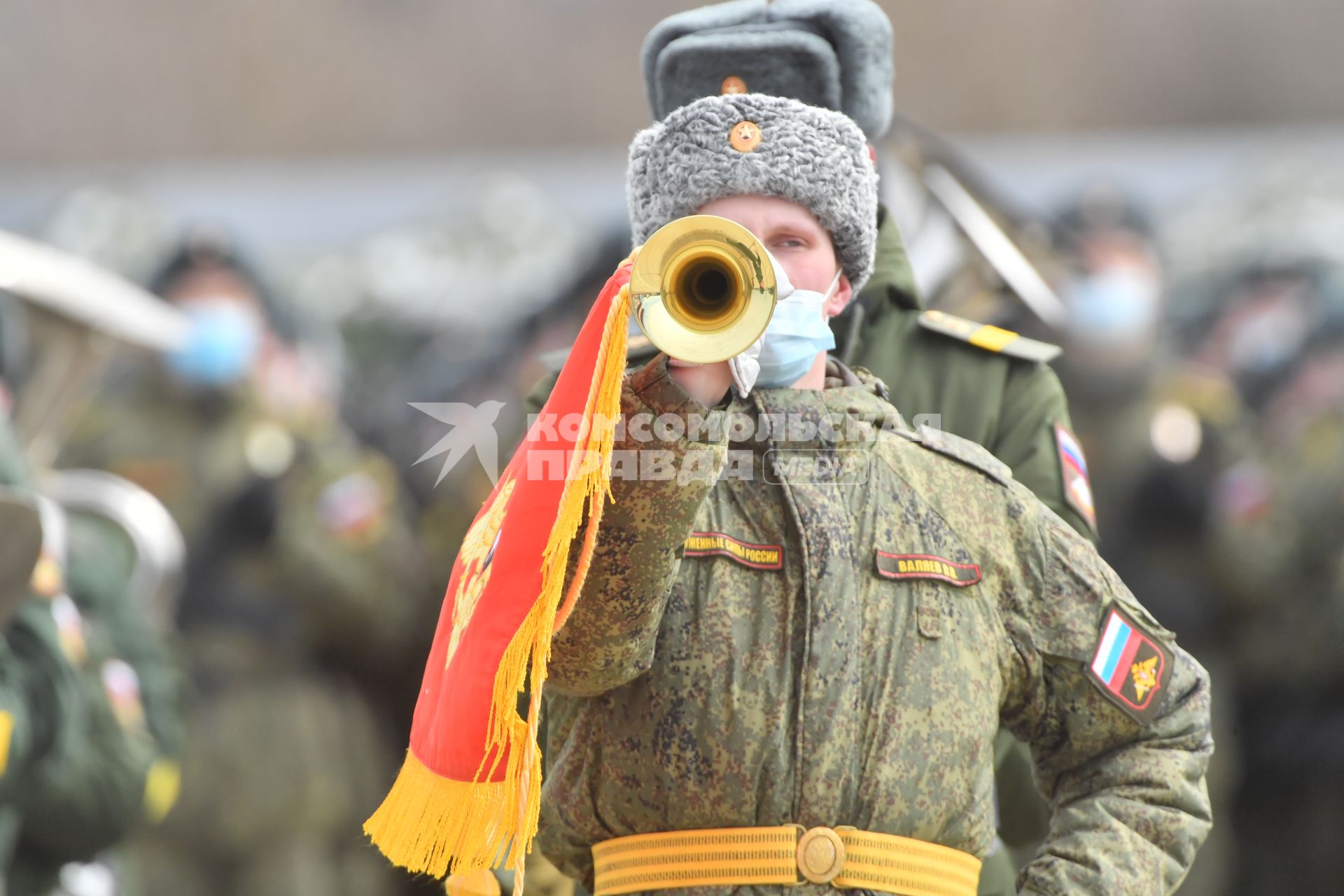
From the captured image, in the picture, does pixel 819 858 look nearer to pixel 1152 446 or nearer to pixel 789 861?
pixel 789 861

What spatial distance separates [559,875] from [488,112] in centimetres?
1039

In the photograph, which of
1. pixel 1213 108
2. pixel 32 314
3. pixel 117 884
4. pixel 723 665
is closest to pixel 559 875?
pixel 723 665

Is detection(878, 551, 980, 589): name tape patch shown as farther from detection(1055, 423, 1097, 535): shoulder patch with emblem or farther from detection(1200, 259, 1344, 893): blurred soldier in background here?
detection(1200, 259, 1344, 893): blurred soldier in background

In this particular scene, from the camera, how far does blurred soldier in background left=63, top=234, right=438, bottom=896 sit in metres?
8.28

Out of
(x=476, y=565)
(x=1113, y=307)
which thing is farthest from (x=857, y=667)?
(x=1113, y=307)

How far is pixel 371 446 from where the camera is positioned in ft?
33.3

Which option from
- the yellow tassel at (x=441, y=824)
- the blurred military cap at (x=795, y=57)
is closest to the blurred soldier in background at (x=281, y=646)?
the blurred military cap at (x=795, y=57)

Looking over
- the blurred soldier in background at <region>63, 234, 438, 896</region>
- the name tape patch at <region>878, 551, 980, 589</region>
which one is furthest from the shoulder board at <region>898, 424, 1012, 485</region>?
the blurred soldier in background at <region>63, 234, 438, 896</region>

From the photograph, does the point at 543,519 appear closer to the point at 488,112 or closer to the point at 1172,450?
the point at 1172,450

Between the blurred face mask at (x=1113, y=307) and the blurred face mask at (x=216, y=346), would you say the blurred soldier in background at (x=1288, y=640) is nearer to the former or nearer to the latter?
the blurred face mask at (x=1113, y=307)

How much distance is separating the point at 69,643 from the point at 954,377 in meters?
2.48

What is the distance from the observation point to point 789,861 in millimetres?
2727

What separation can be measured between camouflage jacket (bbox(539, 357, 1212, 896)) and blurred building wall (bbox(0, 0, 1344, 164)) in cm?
850

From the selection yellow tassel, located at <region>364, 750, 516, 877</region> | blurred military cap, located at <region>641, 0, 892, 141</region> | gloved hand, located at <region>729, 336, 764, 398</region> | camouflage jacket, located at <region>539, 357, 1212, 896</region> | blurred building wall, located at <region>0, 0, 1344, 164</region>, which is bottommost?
yellow tassel, located at <region>364, 750, 516, 877</region>
